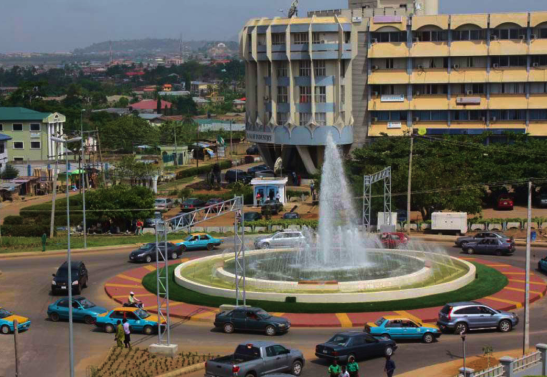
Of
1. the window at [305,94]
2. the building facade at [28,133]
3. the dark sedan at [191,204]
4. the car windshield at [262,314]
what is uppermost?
the window at [305,94]

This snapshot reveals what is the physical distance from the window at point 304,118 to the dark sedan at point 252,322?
186 ft

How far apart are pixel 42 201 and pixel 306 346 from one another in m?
62.6

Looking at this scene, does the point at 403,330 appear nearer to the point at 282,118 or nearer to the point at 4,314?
the point at 4,314

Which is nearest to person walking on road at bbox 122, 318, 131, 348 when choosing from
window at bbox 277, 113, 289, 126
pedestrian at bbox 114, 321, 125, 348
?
pedestrian at bbox 114, 321, 125, 348

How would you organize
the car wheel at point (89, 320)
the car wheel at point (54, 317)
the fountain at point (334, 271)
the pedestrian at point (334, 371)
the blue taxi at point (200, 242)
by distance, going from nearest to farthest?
the pedestrian at point (334, 371)
the car wheel at point (89, 320)
the car wheel at point (54, 317)
the fountain at point (334, 271)
the blue taxi at point (200, 242)

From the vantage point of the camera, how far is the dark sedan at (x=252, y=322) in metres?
42.0

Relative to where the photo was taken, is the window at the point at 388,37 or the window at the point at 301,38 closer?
the window at the point at 301,38

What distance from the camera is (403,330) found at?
40.2 metres

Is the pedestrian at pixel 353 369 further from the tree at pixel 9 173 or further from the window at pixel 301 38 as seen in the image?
the tree at pixel 9 173

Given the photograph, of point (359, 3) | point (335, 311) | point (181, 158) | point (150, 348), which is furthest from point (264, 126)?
point (150, 348)

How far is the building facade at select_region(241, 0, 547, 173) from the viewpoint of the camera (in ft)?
319

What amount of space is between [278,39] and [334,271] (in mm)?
49034

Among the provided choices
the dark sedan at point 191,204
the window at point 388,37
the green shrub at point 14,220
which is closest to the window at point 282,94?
the window at point 388,37

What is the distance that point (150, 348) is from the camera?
39.4 meters
